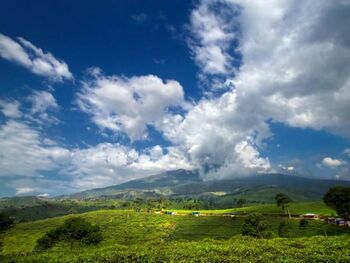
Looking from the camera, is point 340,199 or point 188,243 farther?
point 340,199

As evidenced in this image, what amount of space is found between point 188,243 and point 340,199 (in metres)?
79.2

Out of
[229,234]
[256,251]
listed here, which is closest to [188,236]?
[229,234]

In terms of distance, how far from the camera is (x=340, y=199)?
114 m

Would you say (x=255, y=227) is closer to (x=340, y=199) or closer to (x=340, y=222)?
(x=340, y=199)

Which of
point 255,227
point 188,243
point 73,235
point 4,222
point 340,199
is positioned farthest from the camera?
point 340,199

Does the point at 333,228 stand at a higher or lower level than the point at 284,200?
lower

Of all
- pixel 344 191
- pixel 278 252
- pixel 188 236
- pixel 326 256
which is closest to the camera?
pixel 326 256

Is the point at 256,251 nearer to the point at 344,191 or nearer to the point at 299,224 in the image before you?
the point at 344,191

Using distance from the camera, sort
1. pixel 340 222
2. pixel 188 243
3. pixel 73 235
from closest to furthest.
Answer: pixel 188 243 < pixel 73 235 < pixel 340 222

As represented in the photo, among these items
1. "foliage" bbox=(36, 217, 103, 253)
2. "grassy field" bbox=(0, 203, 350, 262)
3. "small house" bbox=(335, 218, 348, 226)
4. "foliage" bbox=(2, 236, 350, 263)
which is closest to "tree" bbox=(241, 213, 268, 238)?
"grassy field" bbox=(0, 203, 350, 262)

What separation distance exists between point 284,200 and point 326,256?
14683 cm

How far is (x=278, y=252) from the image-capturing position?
47.4 meters

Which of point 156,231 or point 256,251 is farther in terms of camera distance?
point 156,231

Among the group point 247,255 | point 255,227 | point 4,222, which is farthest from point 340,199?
point 4,222
